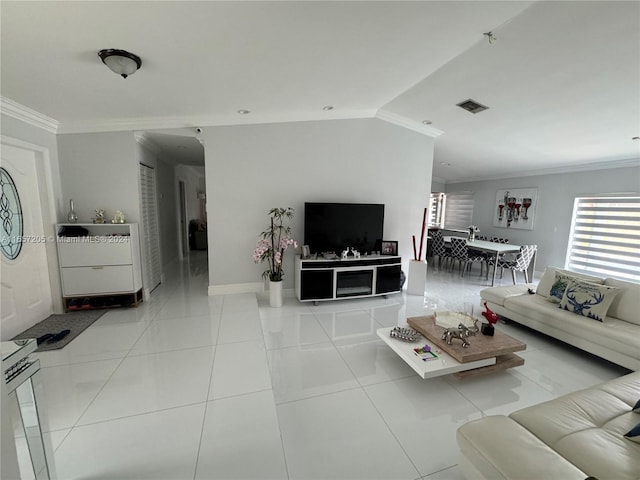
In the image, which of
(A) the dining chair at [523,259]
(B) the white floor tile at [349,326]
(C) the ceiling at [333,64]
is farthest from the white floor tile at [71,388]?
(A) the dining chair at [523,259]

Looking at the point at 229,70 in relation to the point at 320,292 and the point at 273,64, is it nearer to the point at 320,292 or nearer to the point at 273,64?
the point at 273,64

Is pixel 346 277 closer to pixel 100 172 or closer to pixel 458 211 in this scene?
pixel 100 172

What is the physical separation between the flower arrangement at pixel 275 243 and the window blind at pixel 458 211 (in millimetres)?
5882

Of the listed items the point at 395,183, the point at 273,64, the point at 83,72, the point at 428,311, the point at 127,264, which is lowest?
the point at 428,311

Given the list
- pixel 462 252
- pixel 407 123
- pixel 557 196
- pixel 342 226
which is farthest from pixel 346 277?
pixel 557 196

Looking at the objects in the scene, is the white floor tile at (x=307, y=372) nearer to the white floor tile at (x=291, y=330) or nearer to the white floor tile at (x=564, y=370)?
the white floor tile at (x=291, y=330)

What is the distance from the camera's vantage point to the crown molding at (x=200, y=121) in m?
3.66

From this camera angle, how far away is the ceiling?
1.96 meters

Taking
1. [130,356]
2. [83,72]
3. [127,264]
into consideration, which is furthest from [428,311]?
[83,72]

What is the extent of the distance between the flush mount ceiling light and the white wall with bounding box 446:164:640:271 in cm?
733

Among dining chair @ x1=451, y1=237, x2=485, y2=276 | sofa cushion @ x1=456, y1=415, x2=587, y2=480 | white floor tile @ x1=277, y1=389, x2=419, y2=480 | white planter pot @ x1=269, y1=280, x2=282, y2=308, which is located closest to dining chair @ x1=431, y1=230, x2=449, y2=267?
dining chair @ x1=451, y1=237, x2=485, y2=276

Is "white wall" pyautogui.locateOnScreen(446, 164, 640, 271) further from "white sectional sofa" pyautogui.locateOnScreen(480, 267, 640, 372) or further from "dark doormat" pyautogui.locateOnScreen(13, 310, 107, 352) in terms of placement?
"dark doormat" pyautogui.locateOnScreen(13, 310, 107, 352)

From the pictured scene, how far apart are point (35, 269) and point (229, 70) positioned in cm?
332

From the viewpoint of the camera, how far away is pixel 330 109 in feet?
13.8
